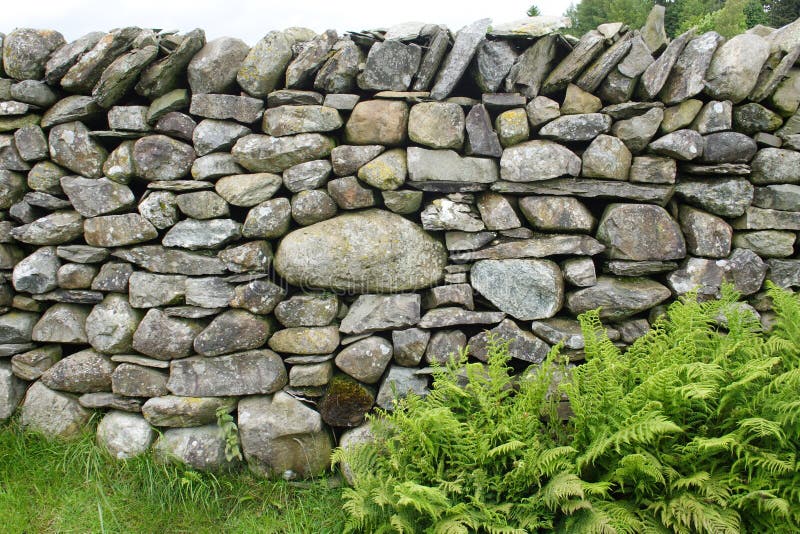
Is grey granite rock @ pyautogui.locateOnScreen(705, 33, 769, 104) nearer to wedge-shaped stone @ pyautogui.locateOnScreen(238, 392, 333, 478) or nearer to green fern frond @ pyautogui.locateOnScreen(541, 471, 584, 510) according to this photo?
green fern frond @ pyautogui.locateOnScreen(541, 471, 584, 510)

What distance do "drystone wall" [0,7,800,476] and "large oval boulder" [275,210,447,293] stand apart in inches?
0.7

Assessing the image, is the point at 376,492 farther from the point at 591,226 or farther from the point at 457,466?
the point at 591,226

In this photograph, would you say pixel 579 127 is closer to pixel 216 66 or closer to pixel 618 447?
pixel 618 447

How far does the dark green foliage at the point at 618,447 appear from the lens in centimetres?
270

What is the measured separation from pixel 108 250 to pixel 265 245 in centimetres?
129

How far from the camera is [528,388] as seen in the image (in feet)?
10.6

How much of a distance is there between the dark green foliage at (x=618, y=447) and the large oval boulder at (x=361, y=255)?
80cm

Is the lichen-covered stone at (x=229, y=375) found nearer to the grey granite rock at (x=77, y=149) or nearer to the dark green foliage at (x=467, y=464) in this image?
the dark green foliage at (x=467, y=464)

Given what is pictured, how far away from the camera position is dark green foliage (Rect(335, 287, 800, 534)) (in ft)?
8.86

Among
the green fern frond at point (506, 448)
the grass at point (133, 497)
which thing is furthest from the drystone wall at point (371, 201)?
the green fern frond at point (506, 448)

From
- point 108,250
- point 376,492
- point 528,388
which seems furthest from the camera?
point 108,250

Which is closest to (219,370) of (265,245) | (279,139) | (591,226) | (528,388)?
(265,245)

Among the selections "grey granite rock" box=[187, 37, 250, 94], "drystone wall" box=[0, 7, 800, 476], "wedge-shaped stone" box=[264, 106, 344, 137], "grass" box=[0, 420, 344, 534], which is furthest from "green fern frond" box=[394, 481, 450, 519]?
"grey granite rock" box=[187, 37, 250, 94]

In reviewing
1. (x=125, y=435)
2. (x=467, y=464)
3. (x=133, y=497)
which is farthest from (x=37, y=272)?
(x=467, y=464)
